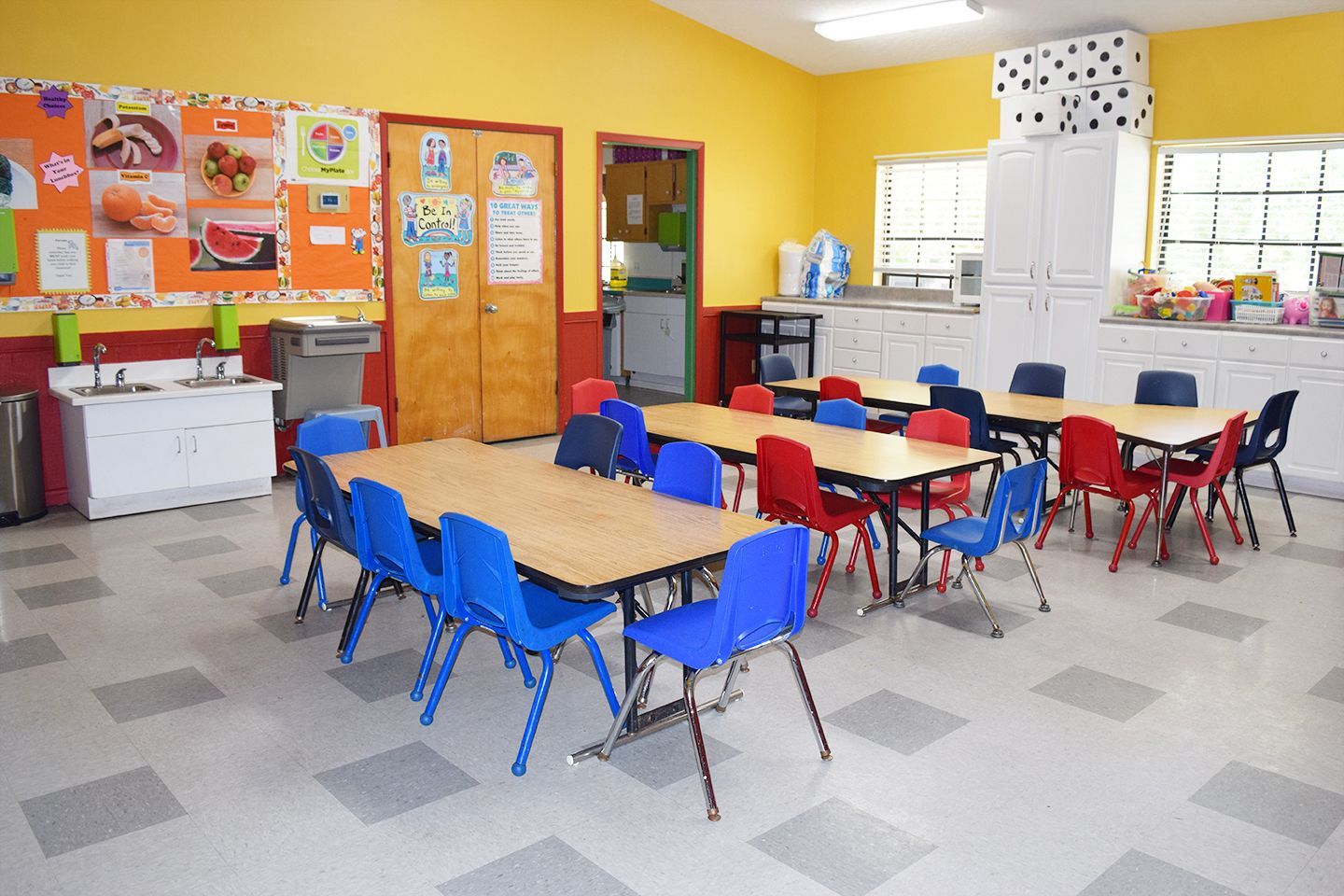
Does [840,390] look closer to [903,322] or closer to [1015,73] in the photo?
[903,322]

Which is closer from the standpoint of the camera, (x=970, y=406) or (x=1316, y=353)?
(x=970, y=406)

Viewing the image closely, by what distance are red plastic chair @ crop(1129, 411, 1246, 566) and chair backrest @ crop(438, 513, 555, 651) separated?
3533 millimetres

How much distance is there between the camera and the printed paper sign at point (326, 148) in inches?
276

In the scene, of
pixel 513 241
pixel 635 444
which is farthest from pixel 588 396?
pixel 513 241

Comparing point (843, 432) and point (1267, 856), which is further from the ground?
point (843, 432)

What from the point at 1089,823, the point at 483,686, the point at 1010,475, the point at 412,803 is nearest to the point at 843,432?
the point at 1010,475

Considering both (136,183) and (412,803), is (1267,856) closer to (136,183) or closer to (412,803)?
(412,803)

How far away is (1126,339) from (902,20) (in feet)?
9.43

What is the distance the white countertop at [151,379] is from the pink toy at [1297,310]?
6556mm

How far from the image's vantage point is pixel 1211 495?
6.07 m

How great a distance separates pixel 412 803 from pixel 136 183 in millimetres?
4872

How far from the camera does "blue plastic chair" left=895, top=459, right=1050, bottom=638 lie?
4.29 metres

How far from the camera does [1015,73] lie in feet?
27.0

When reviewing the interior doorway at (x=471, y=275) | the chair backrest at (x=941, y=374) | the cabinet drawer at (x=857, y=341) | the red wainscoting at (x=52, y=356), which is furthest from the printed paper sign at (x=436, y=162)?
the cabinet drawer at (x=857, y=341)
